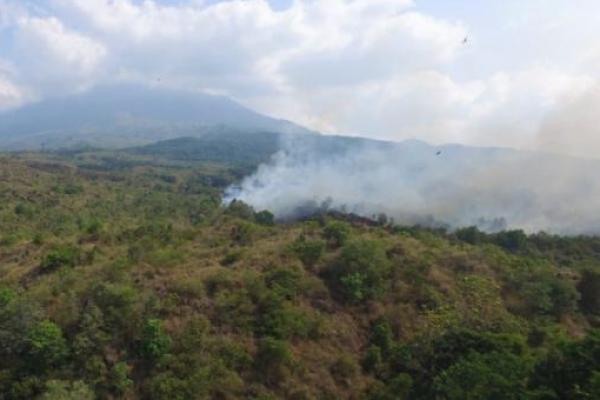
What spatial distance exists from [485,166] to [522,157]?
192 inches

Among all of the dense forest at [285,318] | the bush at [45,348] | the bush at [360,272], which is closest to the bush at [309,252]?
the dense forest at [285,318]

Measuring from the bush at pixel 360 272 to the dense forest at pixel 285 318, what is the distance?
0.23ft

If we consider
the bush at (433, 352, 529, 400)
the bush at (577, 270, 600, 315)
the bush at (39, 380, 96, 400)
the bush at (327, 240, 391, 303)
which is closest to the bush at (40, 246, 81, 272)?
the bush at (39, 380, 96, 400)

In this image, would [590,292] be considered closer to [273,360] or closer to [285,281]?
[285,281]

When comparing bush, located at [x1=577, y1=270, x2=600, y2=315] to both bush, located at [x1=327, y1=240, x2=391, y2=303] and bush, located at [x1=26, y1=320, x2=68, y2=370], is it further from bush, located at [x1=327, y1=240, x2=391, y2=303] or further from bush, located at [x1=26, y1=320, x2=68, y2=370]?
bush, located at [x1=26, y1=320, x2=68, y2=370]

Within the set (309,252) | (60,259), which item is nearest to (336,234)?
(309,252)

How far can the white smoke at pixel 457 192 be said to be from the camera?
6556 cm

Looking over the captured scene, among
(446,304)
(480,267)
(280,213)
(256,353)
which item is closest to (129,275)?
(256,353)

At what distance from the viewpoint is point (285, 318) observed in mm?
23359

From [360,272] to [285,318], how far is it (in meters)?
5.91

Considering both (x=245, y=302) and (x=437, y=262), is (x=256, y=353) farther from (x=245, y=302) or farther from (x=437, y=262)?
(x=437, y=262)

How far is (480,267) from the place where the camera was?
3067 centimetres

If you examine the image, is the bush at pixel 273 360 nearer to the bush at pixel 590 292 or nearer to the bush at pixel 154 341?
the bush at pixel 154 341

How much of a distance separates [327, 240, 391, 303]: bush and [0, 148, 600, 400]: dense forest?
70 mm
